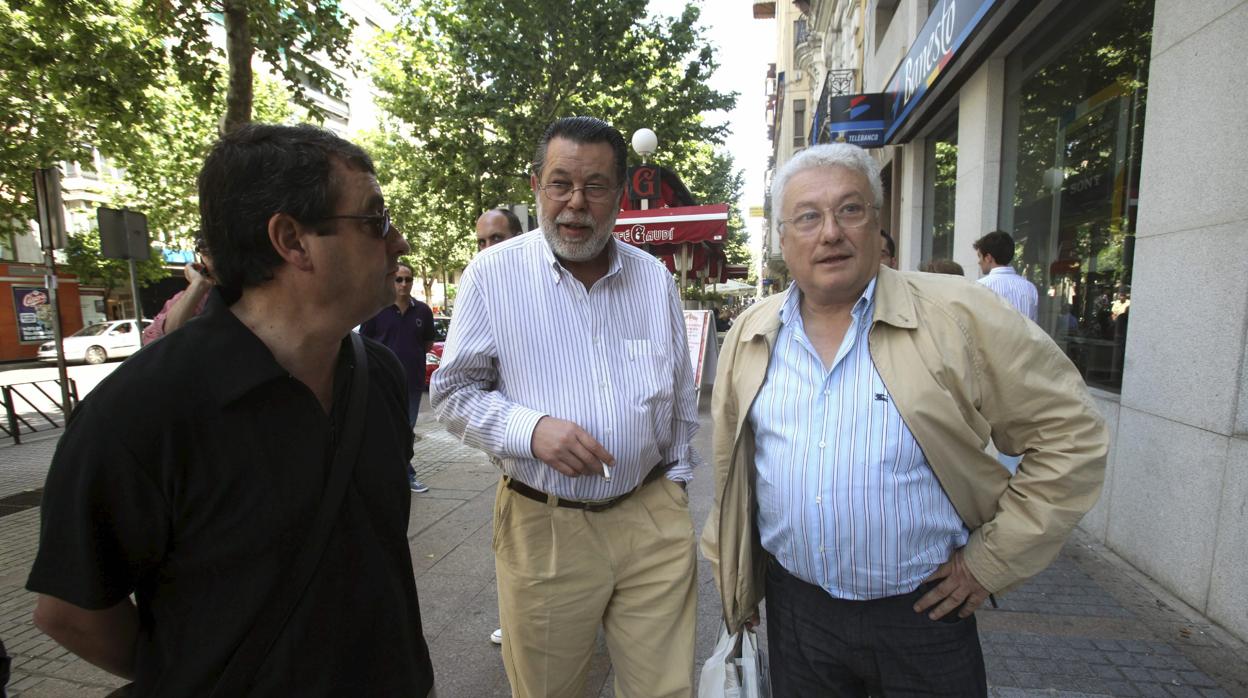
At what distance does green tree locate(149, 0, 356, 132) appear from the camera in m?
5.98

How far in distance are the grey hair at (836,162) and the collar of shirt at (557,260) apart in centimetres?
59

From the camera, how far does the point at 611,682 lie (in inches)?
113

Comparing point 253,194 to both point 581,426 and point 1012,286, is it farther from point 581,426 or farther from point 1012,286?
point 1012,286

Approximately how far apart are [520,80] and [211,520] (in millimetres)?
14252

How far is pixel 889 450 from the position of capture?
155cm

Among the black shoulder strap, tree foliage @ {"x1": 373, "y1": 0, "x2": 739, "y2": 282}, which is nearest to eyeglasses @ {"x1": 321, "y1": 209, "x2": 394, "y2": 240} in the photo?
the black shoulder strap

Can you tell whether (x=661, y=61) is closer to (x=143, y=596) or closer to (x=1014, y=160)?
(x=1014, y=160)

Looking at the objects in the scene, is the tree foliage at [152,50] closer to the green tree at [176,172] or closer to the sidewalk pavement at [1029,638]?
the sidewalk pavement at [1029,638]

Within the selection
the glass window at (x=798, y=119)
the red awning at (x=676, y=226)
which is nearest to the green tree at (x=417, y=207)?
the red awning at (x=676, y=226)

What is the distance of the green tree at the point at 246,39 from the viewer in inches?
235

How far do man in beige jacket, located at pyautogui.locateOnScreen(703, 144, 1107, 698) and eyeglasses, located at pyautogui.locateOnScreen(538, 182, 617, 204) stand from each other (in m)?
0.57

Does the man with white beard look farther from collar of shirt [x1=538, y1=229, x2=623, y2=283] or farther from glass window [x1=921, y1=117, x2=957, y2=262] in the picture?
glass window [x1=921, y1=117, x2=957, y2=262]

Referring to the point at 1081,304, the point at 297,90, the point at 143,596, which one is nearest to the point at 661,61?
the point at 297,90

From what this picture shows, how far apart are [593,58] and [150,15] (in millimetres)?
9042
